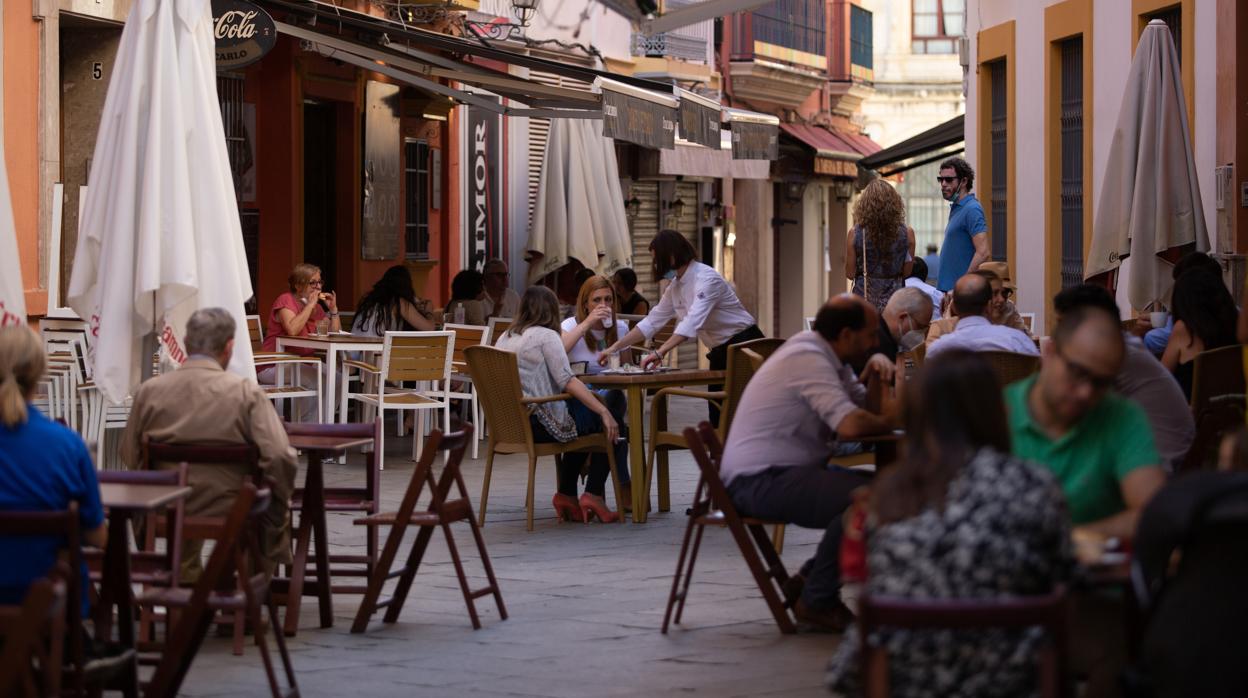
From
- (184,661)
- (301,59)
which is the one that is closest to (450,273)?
(301,59)

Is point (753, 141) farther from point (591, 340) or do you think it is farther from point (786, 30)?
point (786, 30)

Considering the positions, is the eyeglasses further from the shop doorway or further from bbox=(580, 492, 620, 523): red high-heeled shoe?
the shop doorway

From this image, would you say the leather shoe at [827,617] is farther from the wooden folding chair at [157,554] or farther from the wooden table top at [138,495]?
the wooden table top at [138,495]

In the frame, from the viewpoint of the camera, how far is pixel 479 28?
21.4m

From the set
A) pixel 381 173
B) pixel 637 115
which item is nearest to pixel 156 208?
pixel 637 115

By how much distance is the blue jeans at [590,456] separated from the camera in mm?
11062

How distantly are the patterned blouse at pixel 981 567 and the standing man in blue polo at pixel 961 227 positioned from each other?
28.3 ft

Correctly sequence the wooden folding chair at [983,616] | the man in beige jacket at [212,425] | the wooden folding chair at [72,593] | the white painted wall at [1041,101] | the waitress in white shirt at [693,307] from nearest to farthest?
the wooden folding chair at [983,616] → the wooden folding chair at [72,593] → the man in beige jacket at [212,425] → the waitress in white shirt at [693,307] → the white painted wall at [1041,101]

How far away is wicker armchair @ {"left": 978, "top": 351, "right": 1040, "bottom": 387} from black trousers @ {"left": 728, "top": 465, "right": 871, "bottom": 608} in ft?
4.32

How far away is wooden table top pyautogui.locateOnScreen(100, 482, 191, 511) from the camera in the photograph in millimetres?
5934

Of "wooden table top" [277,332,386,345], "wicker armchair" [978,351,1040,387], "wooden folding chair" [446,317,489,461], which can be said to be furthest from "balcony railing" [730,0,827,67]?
"wicker armchair" [978,351,1040,387]

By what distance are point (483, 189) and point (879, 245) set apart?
9.29m

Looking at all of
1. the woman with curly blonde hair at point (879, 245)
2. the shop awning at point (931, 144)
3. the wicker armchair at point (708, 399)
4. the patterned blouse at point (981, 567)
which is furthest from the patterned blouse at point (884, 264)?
the shop awning at point (931, 144)

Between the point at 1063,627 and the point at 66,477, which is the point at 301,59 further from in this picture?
the point at 1063,627
